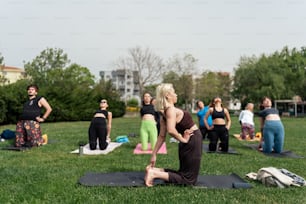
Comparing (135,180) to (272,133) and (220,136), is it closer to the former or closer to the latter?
(220,136)

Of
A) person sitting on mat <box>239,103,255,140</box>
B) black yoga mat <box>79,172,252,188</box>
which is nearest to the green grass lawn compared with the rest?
black yoga mat <box>79,172,252,188</box>

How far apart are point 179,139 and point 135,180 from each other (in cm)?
104

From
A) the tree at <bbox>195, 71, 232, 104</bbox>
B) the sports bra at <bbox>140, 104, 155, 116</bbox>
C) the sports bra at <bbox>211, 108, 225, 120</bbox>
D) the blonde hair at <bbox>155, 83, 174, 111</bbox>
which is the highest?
the tree at <bbox>195, 71, 232, 104</bbox>

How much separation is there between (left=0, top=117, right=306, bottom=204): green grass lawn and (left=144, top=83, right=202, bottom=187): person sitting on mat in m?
A: 0.21

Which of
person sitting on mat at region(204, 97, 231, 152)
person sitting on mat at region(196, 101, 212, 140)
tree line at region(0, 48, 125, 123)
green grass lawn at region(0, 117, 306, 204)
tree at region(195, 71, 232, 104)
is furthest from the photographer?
tree at region(195, 71, 232, 104)

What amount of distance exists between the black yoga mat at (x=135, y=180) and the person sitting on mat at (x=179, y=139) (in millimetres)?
171

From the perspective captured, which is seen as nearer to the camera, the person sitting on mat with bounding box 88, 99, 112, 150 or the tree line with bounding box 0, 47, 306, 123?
the person sitting on mat with bounding box 88, 99, 112, 150

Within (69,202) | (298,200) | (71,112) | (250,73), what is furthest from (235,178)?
(250,73)

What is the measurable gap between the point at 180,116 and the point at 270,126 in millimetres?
4746

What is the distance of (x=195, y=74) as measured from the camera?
175 feet

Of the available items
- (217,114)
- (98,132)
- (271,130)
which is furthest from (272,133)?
(98,132)

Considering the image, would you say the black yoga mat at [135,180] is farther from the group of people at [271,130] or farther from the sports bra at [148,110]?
the group of people at [271,130]

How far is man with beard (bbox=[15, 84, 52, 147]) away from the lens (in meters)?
9.55

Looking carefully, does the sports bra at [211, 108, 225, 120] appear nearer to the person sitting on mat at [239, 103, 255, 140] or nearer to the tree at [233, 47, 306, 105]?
the person sitting on mat at [239, 103, 255, 140]
